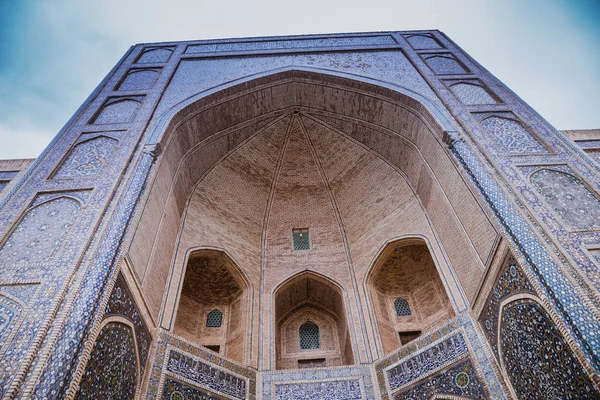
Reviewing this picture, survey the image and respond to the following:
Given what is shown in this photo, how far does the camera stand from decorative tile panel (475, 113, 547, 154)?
4.95 meters

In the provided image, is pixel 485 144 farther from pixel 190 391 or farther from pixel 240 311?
pixel 190 391

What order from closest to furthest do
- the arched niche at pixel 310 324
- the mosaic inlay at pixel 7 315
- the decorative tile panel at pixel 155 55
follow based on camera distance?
1. the mosaic inlay at pixel 7 315
2. the arched niche at pixel 310 324
3. the decorative tile panel at pixel 155 55

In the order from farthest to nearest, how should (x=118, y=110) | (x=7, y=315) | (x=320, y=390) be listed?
(x=118, y=110), (x=320, y=390), (x=7, y=315)

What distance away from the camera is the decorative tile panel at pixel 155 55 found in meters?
7.77

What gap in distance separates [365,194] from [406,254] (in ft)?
4.46

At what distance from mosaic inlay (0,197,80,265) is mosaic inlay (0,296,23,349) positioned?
44cm

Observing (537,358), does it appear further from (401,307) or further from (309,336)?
(309,336)

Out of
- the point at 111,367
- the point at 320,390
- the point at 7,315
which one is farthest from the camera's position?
the point at 320,390

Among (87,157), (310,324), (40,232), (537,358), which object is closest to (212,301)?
(310,324)

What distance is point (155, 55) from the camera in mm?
8023

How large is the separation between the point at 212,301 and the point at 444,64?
5381mm

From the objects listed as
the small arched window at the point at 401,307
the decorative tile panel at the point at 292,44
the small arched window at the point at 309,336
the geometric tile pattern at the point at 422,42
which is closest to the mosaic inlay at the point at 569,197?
the small arched window at the point at 401,307

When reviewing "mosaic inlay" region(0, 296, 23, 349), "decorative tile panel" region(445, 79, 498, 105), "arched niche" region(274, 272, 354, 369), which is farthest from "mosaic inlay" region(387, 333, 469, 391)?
"mosaic inlay" region(0, 296, 23, 349)

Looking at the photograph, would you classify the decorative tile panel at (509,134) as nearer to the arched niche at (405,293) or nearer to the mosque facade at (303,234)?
the mosque facade at (303,234)
